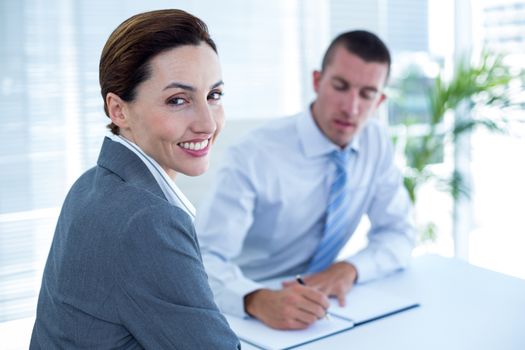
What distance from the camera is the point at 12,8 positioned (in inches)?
93.1

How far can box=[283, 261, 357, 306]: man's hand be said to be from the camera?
68.8 inches

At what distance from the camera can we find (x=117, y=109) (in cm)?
121

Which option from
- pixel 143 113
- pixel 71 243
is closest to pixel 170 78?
pixel 143 113

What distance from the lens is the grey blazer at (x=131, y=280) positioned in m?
0.99

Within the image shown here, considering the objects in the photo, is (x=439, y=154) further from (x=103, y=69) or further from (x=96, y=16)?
(x=103, y=69)

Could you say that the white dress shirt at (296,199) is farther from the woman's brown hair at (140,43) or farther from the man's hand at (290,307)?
the woman's brown hair at (140,43)

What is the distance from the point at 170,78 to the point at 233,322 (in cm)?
75

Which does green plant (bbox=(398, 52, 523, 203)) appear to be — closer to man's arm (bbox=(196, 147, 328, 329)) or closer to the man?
the man

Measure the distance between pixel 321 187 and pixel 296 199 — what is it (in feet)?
0.38

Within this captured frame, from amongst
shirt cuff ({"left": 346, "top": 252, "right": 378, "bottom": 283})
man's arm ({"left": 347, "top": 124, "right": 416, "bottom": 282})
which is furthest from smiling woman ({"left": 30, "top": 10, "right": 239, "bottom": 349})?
man's arm ({"left": 347, "top": 124, "right": 416, "bottom": 282})

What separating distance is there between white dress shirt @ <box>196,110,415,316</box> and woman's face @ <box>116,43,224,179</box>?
2.42 feet

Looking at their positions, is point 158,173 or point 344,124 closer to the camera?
point 158,173

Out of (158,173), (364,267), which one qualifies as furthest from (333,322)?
(158,173)

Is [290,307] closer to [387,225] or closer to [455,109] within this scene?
[387,225]
